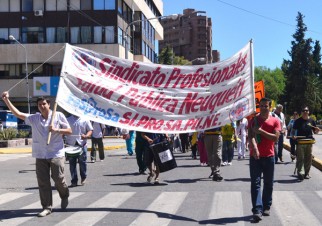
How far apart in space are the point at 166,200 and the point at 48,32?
47.4m

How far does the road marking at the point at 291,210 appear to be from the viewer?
24.6 ft

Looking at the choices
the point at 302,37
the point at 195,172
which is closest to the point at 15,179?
the point at 195,172

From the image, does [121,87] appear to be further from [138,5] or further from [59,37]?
[138,5]

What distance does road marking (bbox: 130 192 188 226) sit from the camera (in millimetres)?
7551

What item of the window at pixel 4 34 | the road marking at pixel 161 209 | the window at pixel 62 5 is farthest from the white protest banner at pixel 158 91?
the window at pixel 4 34

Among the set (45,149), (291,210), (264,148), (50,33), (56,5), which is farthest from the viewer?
(56,5)

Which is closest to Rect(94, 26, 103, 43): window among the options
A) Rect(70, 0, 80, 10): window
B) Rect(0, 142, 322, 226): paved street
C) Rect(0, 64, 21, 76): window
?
Rect(70, 0, 80, 10): window

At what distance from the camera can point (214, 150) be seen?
12.1m

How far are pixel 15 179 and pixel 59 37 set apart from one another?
42320 millimetres

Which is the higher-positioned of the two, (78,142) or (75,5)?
(75,5)

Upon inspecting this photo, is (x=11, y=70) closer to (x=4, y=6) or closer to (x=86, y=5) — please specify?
(x=4, y=6)

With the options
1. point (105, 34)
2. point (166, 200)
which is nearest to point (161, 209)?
point (166, 200)

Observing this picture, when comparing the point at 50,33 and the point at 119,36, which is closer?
the point at 119,36

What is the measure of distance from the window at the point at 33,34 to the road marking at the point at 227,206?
47.4 m
